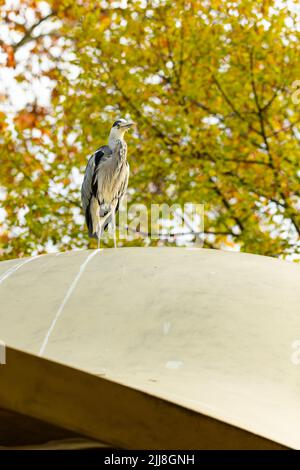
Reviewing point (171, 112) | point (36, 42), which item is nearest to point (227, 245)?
point (171, 112)

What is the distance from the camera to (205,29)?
12.5m

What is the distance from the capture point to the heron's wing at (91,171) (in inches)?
376

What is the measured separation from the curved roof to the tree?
534cm

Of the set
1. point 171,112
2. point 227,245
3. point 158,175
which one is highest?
point 171,112

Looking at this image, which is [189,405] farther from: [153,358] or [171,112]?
[171,112]

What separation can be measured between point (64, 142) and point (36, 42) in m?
4.53

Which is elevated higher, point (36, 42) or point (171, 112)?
point (36, 42)

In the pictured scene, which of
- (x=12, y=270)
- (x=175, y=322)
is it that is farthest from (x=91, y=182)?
(x=175, y=322)

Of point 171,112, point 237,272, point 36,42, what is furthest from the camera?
point 36,42

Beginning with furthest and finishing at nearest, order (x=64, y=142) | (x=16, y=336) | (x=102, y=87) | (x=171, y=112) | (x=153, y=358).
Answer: (x=64, y=142) → (x=102, y=87) → (x=171, y=112) → (x=16, y=336) → (x=153, y=358)

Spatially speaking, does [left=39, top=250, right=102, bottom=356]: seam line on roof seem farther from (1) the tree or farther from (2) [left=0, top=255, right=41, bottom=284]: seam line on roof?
(1) the tree

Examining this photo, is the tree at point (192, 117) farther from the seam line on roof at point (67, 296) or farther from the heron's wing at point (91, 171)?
the seam line on roof at point (67, 296)

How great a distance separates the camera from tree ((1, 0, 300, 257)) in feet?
39.8

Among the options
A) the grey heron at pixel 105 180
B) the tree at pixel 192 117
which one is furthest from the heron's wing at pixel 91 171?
the tree at pixel 192 117
